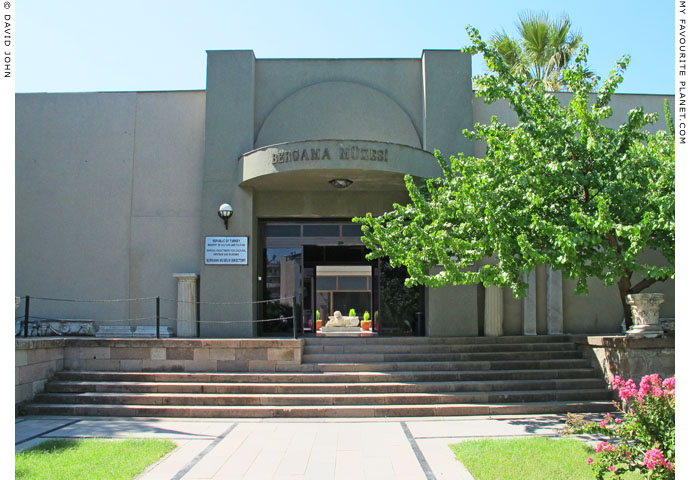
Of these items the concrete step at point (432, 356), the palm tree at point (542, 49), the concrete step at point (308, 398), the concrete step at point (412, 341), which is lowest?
the concrete step at point (308, 398)

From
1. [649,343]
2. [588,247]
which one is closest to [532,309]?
[649,343]

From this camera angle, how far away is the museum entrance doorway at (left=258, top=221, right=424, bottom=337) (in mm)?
14234

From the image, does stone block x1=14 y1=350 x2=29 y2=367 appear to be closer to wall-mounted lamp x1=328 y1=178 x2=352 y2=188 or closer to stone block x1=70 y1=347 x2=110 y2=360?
stone block x1=70 y1=347 x2=110 y2=360

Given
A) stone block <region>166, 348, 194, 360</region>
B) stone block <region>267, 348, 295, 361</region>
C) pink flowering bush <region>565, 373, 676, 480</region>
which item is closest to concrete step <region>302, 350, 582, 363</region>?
stone block <region>267, 348, 295, 361</region>

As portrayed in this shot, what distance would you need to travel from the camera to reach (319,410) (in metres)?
9.30

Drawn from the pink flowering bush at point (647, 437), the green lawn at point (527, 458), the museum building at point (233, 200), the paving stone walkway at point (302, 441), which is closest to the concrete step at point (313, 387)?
the paving stone walkway at point (302, 441)

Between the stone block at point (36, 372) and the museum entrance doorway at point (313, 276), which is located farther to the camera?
the museum entrance doorway at point (313, 276)

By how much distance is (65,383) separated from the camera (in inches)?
400

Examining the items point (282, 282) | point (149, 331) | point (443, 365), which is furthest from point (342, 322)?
point (149, 331)

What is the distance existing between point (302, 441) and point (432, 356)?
4281 millimetres

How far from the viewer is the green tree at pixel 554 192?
854cm

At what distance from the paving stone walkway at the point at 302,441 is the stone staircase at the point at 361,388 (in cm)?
30

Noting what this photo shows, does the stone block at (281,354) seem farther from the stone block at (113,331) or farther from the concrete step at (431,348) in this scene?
the stone block at (113,331)

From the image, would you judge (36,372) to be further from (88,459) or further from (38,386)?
(88,459)
